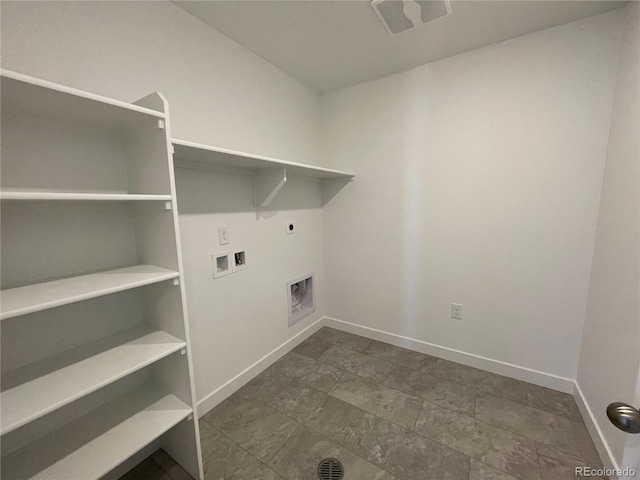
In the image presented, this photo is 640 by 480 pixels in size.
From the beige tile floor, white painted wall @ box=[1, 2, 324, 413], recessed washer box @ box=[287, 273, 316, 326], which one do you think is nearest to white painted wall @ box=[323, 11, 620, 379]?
the beige tile floor

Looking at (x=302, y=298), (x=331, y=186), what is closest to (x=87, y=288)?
(x=302, y=298)

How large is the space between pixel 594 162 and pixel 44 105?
2680 millimetres

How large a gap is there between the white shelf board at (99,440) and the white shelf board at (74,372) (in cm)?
30

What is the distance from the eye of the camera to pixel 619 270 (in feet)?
4.15

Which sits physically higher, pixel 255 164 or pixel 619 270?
pixel 255 164

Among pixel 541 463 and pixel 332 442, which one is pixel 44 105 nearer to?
pixel 332 442

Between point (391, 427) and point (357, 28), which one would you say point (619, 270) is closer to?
point (391, 427)

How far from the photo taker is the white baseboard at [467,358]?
1.79m

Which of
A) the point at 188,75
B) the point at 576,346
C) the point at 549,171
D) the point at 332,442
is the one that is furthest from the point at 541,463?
the point at 188,75

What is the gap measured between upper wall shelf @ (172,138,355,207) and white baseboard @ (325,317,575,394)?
1.46 metres

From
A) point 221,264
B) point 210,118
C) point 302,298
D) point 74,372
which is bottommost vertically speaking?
point 302,298

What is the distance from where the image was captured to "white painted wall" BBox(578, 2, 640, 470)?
1138mm

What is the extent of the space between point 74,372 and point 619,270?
2.44 meters

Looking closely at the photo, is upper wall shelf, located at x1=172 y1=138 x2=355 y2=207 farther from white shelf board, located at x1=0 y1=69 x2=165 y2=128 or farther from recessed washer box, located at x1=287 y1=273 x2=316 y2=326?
recessed washer box, located at x1=287 y1=273 x2=316 y2=326
